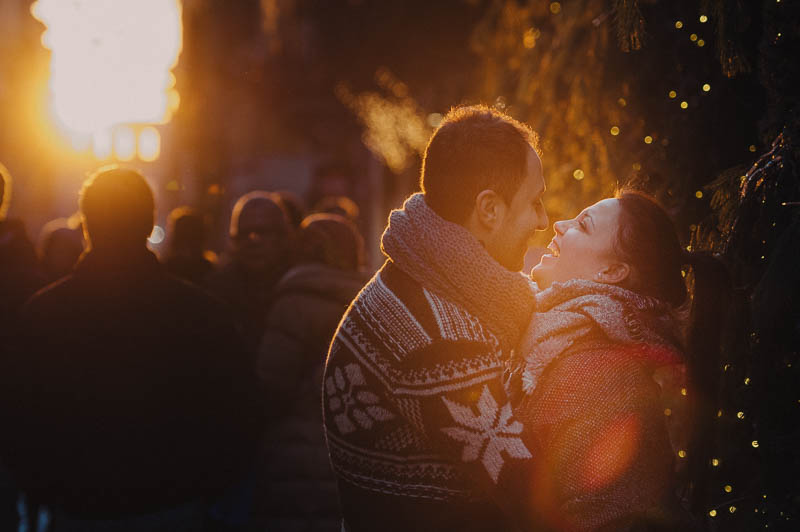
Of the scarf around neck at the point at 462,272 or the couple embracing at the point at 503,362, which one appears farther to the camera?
the scarf around neck at the point at 462,272

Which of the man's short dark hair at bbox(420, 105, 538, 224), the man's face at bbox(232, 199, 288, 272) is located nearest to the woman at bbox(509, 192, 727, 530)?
the man's short dark hair at bbox(420, 105, 538, 224)

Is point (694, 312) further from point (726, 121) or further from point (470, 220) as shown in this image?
point (726, 121)

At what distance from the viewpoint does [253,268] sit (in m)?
5.03

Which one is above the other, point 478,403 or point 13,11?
point 13,11

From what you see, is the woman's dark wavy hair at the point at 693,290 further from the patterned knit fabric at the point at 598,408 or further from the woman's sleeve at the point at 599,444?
the woman's sleeve at the point at 599,444

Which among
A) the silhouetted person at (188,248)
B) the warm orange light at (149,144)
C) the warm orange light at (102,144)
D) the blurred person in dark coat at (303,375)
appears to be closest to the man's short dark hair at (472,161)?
the blurred person in dark coat at (303,375)

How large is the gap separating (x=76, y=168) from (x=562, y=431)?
31.8 metres

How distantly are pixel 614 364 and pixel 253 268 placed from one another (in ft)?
11.0

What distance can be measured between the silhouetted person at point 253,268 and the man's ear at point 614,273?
3.07 m

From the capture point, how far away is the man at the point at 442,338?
199cm

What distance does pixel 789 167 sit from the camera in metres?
2.19

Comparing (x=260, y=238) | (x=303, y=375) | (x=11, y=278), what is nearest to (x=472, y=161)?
(x=303, y=375)

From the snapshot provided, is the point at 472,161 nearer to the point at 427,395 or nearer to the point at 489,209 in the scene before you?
the point at 489,209

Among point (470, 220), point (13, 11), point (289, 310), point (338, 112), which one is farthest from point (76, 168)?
point (470, 220)
